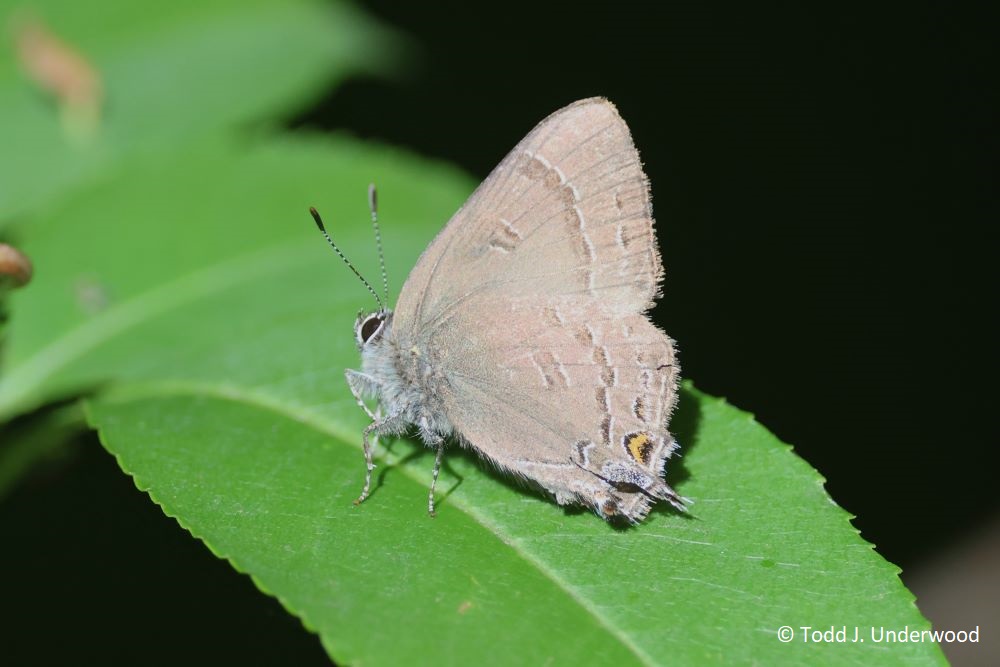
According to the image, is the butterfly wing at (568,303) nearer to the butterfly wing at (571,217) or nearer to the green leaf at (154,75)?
the butterfly wing at (571,217)

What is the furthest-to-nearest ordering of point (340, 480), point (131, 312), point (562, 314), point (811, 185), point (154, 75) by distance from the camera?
point (811, 185), point (154, 75), point (131, 312), point (562, 314), point (340, 480)

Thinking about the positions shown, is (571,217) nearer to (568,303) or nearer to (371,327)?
(568,303)

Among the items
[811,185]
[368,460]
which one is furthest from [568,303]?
[811,185]

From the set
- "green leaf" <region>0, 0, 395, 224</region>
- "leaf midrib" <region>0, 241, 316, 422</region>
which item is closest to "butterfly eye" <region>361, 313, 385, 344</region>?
"leaf midrib" <region>0, 241, 316, 422</region>

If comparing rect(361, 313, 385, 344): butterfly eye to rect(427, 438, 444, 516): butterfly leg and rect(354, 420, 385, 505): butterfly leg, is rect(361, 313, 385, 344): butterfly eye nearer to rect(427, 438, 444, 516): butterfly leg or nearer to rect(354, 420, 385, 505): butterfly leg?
rect(354, 420, 385, 505): butterfly leg

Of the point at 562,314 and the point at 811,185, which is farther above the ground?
the point at 562,314

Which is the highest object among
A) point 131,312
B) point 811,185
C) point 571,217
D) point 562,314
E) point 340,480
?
point 571,217
